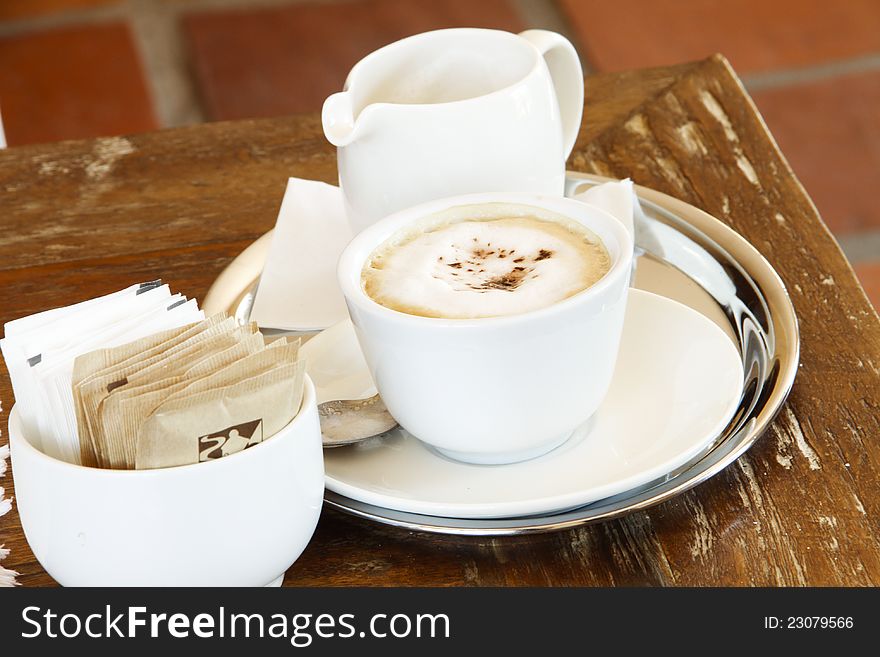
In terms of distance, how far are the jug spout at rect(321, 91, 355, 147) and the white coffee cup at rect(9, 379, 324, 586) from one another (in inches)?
7.0

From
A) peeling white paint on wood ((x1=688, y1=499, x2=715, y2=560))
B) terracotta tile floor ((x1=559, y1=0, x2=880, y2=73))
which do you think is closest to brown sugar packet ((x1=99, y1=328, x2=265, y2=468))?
peeling white paint on wood ((x1=688, y1=499, x2=715, y2=560))

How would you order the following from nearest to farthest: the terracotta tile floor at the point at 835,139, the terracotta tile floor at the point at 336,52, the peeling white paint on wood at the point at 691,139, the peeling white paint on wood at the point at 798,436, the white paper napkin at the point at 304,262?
the peeling white paint on wood at the point at 798,436 → the white paper napkin at the point at 304,262 → the peeling white paint on wood at the point at 691,139 → the terracotta tile floor at the point at 835,139 → the terracotta tile floor at the point at 336,52

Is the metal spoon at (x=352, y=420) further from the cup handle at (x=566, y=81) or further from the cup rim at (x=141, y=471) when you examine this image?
the cup handle at (x=566, y=81)

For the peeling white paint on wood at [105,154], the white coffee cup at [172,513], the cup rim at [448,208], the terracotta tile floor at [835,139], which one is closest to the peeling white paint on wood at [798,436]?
the cup rim at [448,208]

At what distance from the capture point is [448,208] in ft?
1.66

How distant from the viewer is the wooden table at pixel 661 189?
421mm

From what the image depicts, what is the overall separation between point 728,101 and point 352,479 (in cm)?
45

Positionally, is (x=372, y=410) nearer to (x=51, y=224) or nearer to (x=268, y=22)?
(x=51, y=224)

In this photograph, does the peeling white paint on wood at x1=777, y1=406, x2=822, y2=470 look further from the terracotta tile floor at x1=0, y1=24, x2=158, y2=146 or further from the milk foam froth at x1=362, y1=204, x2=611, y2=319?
the terracotta tile floor at x1=0, y1=24, x2=158, y2=146

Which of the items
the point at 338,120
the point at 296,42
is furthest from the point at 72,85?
the point at 338,120

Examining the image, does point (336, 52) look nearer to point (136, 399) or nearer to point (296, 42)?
point (296, 42)

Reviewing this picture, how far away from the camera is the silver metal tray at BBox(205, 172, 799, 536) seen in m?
0.42

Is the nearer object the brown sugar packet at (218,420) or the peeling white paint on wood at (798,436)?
the brown sugar packet at (218,420)

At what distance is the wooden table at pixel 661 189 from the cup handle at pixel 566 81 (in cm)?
9
